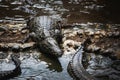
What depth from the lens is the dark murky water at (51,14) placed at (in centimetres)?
640

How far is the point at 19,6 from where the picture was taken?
990cm

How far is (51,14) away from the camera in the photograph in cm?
934

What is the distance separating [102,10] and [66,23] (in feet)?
6.18

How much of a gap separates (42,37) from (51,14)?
80.2 inches

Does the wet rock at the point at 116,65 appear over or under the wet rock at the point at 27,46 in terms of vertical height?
under

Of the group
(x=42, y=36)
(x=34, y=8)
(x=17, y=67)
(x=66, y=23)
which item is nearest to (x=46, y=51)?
(x=42, y=36)

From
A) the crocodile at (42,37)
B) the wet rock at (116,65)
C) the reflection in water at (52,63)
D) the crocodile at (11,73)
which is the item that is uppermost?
the crocodile at (42,37)

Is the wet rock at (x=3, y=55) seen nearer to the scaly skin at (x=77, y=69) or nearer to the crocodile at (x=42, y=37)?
the crocodile at (x=42, y=37)

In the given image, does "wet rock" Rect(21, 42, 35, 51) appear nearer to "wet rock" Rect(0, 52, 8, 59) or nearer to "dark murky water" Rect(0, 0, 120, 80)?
"dark murky water" Rect(0, 0, 120, 80)

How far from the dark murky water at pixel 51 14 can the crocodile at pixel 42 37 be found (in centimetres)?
18

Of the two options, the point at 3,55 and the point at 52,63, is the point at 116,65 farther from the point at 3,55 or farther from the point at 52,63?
the point at 3,55

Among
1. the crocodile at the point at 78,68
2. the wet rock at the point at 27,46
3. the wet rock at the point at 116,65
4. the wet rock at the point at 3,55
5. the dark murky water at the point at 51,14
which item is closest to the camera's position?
the crocodile at the point at 78,68

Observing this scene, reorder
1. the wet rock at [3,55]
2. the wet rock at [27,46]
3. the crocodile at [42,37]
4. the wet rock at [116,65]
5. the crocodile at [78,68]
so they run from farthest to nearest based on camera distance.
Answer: the wet rock at [27,46] → the crocodile at [42,37] → the wet rock at [3,55] → the wet rock at [116,65] → the crocodile at [78,68]

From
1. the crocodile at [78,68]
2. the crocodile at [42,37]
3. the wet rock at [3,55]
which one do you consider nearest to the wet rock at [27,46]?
the crocodile at [42,37]
